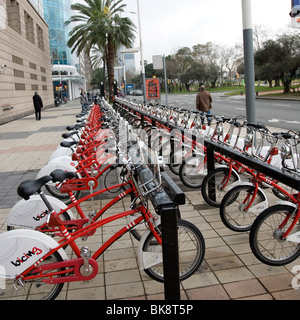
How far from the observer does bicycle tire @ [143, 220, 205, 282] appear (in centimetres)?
308

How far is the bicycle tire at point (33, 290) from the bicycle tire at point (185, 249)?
72 centimetres

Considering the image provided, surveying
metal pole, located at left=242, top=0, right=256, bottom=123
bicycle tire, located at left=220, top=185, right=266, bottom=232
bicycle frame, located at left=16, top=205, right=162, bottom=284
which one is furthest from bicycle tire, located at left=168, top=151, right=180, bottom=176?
bicycle frame, located at left=16, top=205, right=162, bottom=284

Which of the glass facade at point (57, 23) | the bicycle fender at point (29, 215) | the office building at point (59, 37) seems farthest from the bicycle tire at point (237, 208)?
the glass facade at point (57, 23)

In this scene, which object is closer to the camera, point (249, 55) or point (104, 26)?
point (249, 55)

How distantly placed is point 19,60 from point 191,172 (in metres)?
24.2

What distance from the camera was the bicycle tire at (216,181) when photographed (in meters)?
4.96

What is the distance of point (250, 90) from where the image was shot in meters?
6.18

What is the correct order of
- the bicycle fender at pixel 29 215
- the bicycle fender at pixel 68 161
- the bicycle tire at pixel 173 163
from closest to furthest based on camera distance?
1. the bicycle fender at pixel 29 215
2. the bicycle fender at pixel 68 161
3. the bicycle tire at pixel 173 163

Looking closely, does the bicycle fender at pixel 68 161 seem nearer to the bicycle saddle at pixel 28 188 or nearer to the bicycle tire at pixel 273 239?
the bicycle saddle at pixel 28 188

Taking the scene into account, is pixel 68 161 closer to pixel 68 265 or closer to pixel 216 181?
pixel 216 181

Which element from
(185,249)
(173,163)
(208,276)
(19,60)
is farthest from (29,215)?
(19,60)

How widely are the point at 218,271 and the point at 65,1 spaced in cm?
7678

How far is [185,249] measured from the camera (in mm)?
3295
